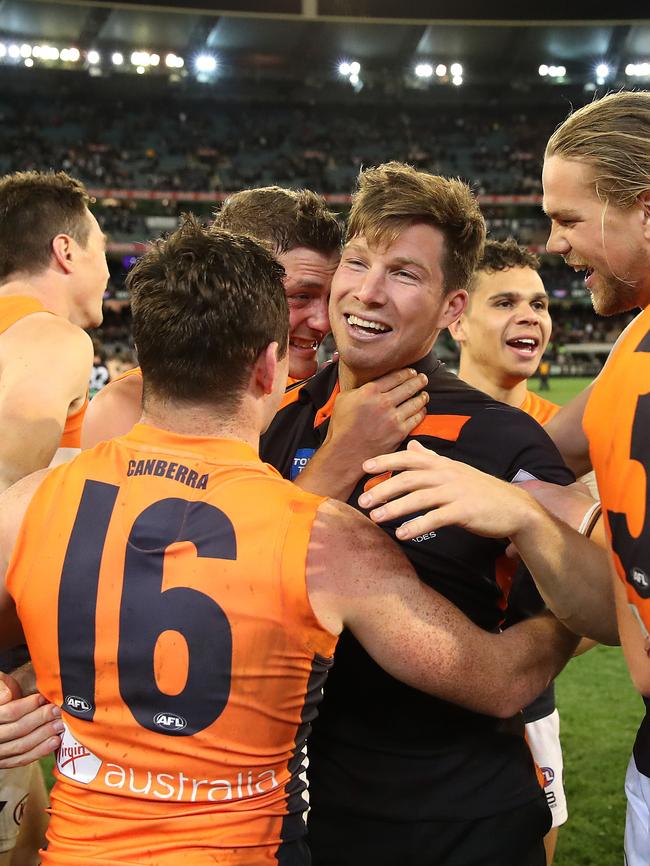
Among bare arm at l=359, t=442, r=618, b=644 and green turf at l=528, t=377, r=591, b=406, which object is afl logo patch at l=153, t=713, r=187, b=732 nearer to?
bare arm at l=359, t=442, r=618, b=644

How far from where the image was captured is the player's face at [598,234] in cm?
216

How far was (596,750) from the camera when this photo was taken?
5.45 meters

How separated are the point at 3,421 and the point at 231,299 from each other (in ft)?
5.88

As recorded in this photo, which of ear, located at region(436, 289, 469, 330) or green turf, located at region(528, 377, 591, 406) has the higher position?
ear, located at region(436, 289, 469, 330)

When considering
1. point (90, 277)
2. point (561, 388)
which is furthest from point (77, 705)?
point (561, 388)

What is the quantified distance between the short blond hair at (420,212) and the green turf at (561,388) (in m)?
21.8

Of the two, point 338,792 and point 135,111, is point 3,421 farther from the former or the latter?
point 135,111

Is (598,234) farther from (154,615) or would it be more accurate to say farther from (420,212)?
(154,615)

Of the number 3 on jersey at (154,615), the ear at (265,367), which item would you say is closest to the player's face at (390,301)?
the ear at (265,367)

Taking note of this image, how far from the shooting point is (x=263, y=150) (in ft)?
159

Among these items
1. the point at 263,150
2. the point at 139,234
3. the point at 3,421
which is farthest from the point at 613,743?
the point at 263,150

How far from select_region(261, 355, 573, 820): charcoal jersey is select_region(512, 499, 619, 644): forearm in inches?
12.1

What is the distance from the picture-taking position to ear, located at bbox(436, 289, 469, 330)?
2.76 m

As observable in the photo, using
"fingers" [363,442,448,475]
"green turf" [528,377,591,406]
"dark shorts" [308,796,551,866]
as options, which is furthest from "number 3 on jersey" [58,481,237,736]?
"green turf" [528,377,591,406]
